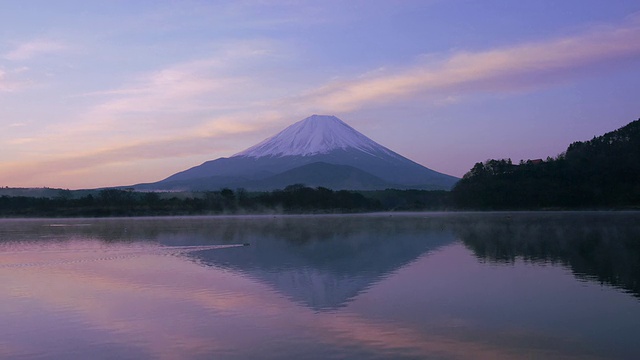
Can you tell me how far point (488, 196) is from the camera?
3465 inches

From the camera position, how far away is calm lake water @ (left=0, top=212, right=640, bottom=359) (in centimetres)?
1001

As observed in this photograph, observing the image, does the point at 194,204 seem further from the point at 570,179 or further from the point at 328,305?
the point at 328,305

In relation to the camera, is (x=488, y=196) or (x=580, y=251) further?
(x=488, y=196)

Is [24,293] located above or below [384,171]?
below

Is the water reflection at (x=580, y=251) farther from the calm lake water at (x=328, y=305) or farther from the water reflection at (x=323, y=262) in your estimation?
the water reflection at (x=323, y=262)

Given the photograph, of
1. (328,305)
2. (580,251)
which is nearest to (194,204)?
(580,251)

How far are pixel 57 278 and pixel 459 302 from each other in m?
11.2

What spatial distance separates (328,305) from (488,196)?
77534 millimetres

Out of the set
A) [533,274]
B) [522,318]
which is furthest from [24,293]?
[533,274]

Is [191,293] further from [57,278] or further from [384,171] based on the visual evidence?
[384,171]

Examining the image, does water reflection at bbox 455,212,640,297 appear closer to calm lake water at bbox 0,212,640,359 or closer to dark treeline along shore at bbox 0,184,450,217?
calm lake water at bbox 0,212,640,359

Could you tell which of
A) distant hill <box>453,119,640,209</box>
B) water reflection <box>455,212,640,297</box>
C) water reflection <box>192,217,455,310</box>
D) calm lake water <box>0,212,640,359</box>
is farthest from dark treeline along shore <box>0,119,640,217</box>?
calm lake water <box>0,212,640,359</box>

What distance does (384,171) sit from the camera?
193 m

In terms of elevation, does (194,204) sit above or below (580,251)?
above
